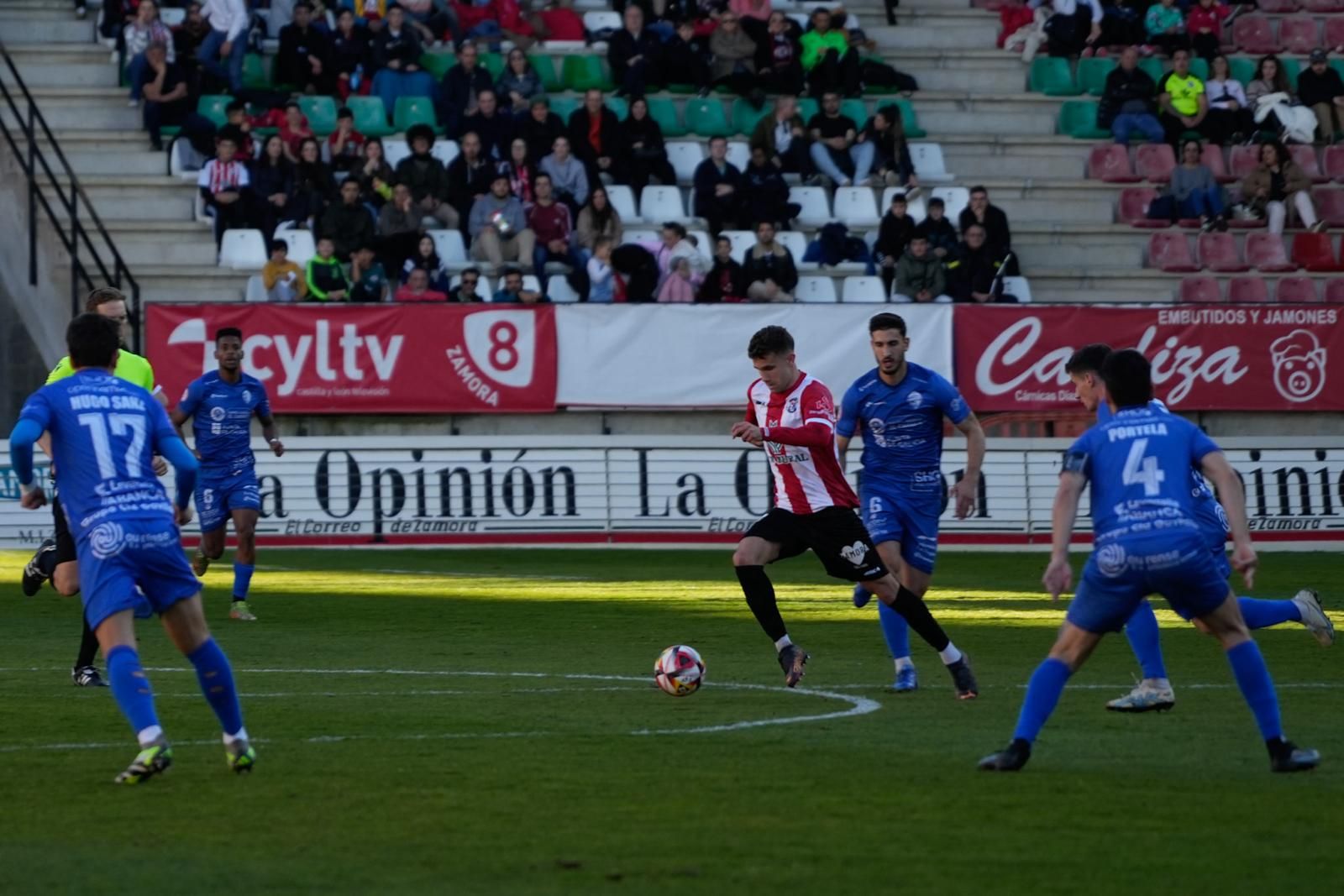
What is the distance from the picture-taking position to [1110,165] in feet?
109

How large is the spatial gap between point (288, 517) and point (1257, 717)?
18385 mm

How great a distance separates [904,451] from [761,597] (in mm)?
1353

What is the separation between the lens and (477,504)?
26.0 m

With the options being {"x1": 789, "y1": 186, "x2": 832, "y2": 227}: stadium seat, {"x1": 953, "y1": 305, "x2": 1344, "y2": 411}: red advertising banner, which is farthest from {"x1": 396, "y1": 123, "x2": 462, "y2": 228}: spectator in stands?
{"x1": 953, "y1": 305, "x2": 1344, "y2": 411}: red advertising banner

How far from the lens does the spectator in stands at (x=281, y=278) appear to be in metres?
27.8

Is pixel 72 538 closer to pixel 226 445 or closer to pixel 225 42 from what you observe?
pixel 226 445

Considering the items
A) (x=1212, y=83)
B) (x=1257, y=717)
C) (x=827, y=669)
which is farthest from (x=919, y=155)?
(x=1257, y=717)

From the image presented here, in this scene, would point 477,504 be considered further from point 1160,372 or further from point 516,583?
point 1160,372

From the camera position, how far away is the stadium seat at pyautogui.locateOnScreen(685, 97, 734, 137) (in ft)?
107

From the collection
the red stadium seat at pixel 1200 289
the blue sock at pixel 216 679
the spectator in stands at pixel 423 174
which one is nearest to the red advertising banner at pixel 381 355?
the spectator in stands at pixel 423 174

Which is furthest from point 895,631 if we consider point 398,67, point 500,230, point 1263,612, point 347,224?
point 398,67

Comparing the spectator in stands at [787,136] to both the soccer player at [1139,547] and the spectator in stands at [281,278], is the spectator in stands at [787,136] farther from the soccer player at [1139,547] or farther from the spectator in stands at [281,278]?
the soccer player at [1139,547]

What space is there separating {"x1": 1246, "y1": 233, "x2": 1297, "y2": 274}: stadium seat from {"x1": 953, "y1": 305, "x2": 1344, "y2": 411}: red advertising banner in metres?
2.93

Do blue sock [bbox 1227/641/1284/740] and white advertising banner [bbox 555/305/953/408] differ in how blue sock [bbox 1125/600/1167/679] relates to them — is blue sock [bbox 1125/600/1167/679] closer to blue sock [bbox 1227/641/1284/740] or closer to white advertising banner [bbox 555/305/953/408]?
blue sock [bbox 1227/641/1284/740]
